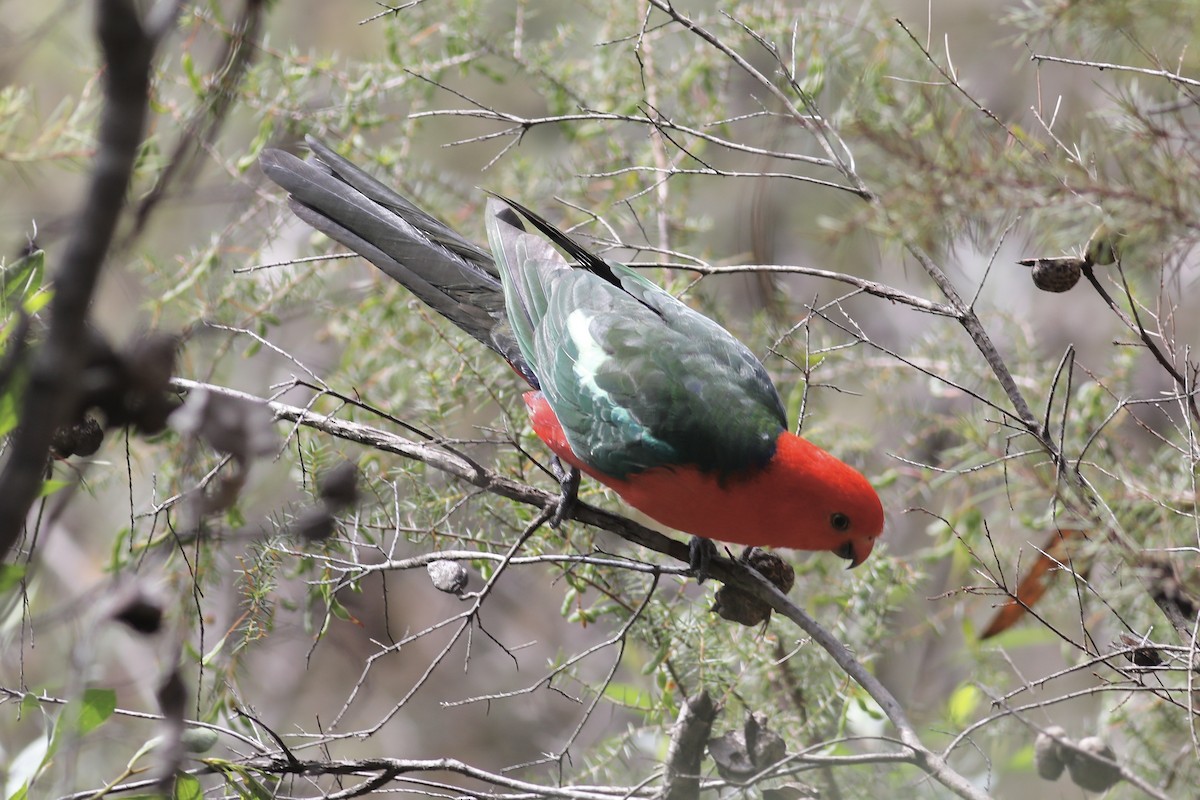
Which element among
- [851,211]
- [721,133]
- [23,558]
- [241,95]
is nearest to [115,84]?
[23,558]

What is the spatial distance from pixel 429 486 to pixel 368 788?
970 millimetres

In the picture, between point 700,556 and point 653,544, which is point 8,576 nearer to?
point 653,544

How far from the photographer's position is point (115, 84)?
722 millimetres

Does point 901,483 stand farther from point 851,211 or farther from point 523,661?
point 523,661

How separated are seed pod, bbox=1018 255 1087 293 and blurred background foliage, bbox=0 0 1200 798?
0.10 m

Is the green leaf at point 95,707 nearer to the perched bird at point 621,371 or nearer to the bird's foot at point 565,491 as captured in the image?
the bird's foot at point 565,491

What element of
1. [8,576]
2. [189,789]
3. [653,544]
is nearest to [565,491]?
[653,544]

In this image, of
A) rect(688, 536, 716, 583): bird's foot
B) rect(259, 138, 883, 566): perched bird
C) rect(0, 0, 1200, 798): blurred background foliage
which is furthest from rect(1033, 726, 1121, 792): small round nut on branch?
rect(688, 536, 716, 583): bird's foot

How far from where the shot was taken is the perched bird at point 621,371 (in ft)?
8.12

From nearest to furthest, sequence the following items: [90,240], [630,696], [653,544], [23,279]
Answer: [90,240] < [23,279] < [653,544] < [630,696]

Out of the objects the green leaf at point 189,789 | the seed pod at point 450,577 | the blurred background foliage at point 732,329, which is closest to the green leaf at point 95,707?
the blurred background foliage at point 732,329

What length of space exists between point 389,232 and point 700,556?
1234mm

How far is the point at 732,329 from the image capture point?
3.57 metres

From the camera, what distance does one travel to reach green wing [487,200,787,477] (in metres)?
2.53
